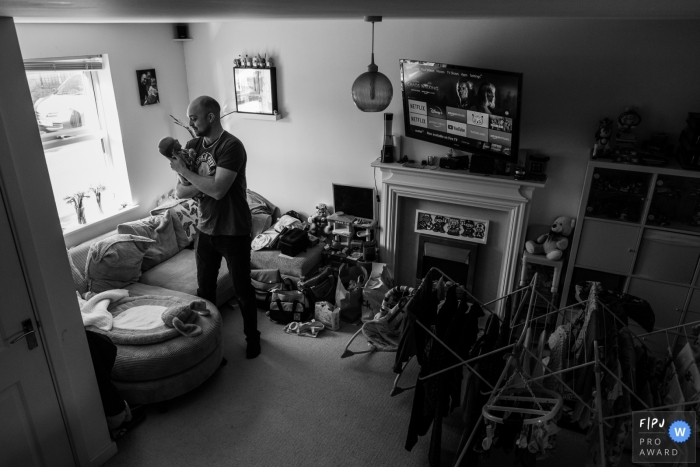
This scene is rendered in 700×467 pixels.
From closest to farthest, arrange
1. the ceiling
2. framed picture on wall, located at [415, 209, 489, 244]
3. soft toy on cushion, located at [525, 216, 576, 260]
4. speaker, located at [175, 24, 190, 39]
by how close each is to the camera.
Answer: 1. the ceiling
2. soft toy on cushion, located at [525, 216, 576, 260]
3. framed picture on wall, located at [415, 209, 489, 244]
4. speaker, located at [175, 24, 190, 39]

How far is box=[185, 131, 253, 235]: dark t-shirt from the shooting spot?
3.02 m

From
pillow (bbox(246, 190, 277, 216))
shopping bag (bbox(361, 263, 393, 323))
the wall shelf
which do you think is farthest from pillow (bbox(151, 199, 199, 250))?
shopping bag (bbox(361, 263, 393, 323))

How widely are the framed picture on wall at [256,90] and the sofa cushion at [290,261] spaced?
1.34 m

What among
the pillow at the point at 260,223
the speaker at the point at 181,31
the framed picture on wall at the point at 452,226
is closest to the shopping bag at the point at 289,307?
the pillow at the point at 260,223

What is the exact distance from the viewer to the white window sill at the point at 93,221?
3803 millimetres

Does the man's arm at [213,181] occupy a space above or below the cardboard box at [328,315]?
above

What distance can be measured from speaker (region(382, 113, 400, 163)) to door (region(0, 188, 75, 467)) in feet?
8.95

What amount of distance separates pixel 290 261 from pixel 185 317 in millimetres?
1240

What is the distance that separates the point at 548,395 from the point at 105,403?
234 cm

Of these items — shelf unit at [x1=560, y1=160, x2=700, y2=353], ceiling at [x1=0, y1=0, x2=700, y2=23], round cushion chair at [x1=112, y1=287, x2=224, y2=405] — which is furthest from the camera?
shelf unit at [x1=560, y1=160, x2=700, y2=353]

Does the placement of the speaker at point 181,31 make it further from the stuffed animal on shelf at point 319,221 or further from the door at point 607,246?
the door at point 607,246

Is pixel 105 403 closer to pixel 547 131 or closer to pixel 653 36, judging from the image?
pixel 547 131

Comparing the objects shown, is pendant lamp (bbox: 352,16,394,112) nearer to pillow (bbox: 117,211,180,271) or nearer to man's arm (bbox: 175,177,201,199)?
man's arm (bbox: 175,177,201,199)

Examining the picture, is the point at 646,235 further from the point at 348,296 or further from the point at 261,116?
the point at 261,116
